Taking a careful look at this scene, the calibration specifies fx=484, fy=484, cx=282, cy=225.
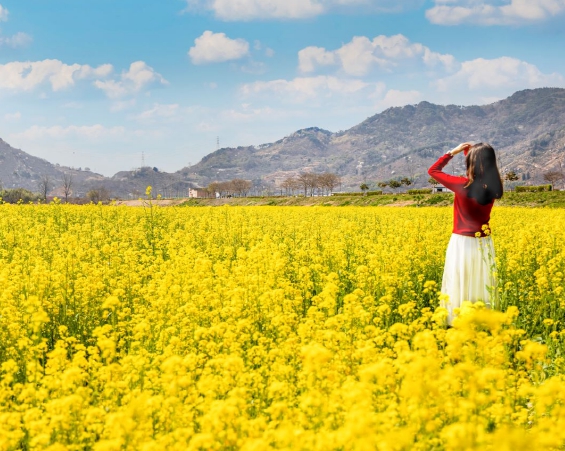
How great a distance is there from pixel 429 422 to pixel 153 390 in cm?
275

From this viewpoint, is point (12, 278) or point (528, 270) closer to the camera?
point (12, 278)

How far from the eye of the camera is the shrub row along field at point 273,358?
3.17m

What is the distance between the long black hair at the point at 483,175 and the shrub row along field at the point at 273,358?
5.85ft

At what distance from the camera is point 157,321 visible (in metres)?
6.95

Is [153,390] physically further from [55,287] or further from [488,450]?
[55,287]

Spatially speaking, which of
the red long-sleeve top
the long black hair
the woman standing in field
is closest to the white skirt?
the woman standing in field

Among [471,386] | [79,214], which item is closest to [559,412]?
[471,386]

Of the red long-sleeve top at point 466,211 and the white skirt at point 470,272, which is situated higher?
the red long-sleeve top at point 466,211

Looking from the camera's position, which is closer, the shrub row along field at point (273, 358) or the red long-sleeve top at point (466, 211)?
the shrub row along field at point (273, 358)

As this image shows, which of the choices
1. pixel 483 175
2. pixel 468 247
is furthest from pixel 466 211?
pixel 483 175

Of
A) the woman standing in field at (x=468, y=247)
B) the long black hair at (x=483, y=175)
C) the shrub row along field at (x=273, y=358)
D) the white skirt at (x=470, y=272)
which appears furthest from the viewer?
the white skirt at (x=470, y=272)

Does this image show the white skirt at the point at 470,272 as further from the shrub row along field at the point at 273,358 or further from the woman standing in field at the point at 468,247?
the shrub row along field at the point at 273,358

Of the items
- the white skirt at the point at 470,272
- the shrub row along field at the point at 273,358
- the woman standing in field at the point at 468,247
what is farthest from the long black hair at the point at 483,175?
the shrub row along field at the point at 273,358

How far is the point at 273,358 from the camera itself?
503cm
